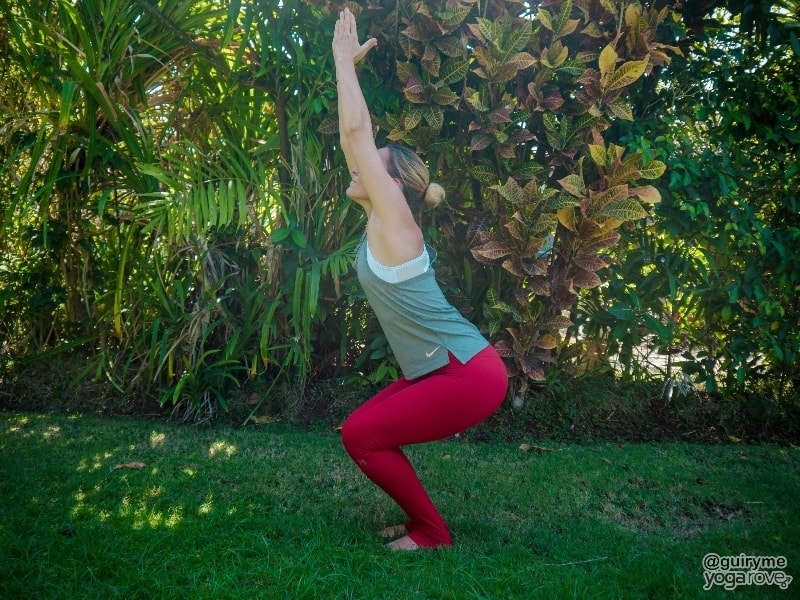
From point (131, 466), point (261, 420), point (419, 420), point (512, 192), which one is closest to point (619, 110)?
point (512, 192)

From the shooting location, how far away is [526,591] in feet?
8.11

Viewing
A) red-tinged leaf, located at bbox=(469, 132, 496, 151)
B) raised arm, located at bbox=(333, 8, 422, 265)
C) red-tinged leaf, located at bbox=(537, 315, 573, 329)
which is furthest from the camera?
red-tinged leaf, located at bbox=(537, 315, 573, 329)

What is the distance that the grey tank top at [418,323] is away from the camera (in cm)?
272

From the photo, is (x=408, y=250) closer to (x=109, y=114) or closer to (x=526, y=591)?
(x=526, y=591)

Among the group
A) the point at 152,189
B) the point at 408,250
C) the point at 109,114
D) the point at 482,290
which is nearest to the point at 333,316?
the point at 482,290

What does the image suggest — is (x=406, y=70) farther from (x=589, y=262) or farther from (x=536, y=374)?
(x=536, y=374)

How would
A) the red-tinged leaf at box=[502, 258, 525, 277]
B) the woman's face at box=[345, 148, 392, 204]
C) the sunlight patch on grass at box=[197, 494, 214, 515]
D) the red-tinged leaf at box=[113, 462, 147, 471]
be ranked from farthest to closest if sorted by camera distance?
the red-tinged leaf at box=[502, 258, 525, 277] < the red-tinged leaf at box=[113, 462, 147, 471] < the sunlight patch on grass at box=[197, 494, 214, 515] < the woman's face at box=[345, 148, 392, 204]

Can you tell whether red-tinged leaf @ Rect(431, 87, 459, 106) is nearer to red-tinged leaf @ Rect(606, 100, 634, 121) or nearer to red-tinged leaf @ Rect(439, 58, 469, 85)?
red-tinged leaf @ Rect(439, 58, 469, 85)

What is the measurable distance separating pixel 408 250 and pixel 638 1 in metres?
2.25

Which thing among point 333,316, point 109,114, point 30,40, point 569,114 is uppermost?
point 30,40

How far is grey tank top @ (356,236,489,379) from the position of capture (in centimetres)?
272

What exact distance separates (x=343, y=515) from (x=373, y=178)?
4.91 feet

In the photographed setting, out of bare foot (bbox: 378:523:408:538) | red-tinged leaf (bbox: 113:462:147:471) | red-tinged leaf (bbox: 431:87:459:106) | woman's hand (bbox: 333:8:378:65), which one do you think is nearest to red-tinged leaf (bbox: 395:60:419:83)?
red-tinged leaf (bbox: 431:87:459:106)

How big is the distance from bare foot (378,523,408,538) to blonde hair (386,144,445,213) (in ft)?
4.50
